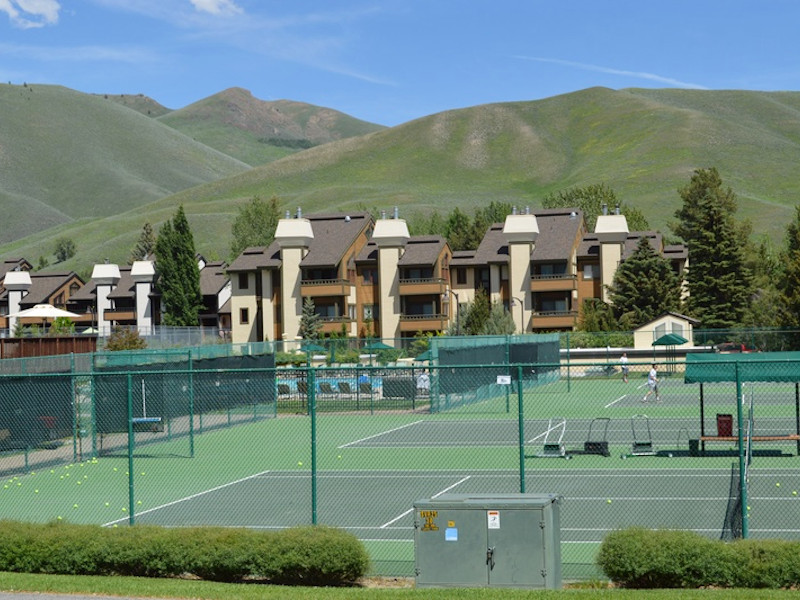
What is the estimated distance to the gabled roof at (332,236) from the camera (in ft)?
282

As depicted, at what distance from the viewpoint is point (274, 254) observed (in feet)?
295

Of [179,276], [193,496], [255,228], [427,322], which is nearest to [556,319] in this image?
[427,322]

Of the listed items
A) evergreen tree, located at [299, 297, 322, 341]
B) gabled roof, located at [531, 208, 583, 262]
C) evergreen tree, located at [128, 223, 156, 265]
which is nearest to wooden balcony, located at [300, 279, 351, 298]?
evergreen tree, located at [299, 297, 322, 341]

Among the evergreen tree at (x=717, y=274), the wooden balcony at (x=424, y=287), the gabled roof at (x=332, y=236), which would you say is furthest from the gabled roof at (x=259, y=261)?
the evergreen tree at (x=717, y=274)

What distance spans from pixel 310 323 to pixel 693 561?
235 feet

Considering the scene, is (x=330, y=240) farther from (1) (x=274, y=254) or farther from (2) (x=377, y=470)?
(2) (x=377, y=470)

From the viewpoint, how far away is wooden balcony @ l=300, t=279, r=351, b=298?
8531 cm

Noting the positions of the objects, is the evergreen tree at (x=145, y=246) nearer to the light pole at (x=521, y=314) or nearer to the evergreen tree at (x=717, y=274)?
the light pole at (x=521, y=314)

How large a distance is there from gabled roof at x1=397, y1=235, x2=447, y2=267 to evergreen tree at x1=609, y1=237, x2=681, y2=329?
14.1 metres

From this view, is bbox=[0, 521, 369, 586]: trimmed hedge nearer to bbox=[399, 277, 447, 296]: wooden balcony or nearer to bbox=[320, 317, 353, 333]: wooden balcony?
bbox=[320, 317, 353, 333]: wooden balcony

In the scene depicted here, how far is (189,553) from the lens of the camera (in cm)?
1467

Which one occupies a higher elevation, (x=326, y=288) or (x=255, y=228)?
(x=255, y=228)

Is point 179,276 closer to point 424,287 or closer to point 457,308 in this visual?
point 424,287

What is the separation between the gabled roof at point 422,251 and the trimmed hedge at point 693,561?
71.4 meters
